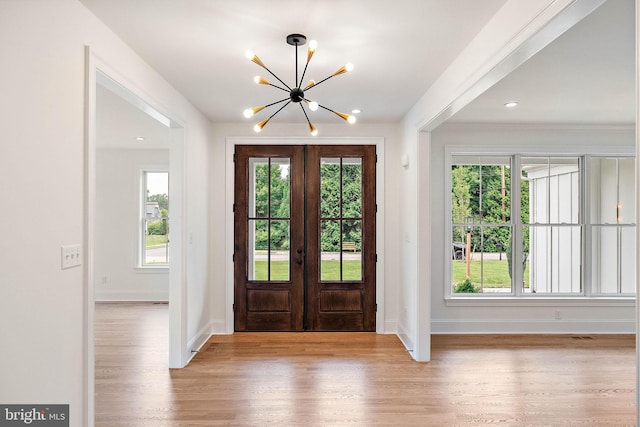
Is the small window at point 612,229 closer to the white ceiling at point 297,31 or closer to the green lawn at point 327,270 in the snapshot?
the green lawn at point 327,270

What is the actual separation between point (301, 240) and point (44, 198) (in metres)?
3.20

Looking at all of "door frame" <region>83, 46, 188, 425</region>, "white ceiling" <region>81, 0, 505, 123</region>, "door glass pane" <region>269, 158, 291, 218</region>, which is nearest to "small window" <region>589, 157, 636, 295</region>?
"white ceiling" <region>81, 0, 505, 123</region>

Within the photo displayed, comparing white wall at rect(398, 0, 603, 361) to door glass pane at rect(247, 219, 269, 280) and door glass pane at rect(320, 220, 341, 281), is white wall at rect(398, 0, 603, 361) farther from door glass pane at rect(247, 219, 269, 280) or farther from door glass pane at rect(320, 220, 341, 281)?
door glass pane at rect(247, 219, 269, 280)

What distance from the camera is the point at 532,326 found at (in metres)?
4.85

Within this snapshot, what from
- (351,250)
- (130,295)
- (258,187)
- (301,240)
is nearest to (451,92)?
(351,250)

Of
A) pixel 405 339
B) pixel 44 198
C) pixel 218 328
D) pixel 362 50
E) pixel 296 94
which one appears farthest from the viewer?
pixel 218 328

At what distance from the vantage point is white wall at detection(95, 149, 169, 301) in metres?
6.63

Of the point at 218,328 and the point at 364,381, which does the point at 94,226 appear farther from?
the point at 218,328

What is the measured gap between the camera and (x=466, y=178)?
16.4ft

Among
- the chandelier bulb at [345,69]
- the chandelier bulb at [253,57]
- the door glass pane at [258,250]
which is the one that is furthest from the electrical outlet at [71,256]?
the door glass pane at [258,250]

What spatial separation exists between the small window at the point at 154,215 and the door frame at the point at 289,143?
248 cm

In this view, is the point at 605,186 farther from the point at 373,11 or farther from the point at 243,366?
the point at 243,366

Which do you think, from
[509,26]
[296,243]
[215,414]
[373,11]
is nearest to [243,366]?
[215,414]

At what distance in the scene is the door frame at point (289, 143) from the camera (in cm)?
479
